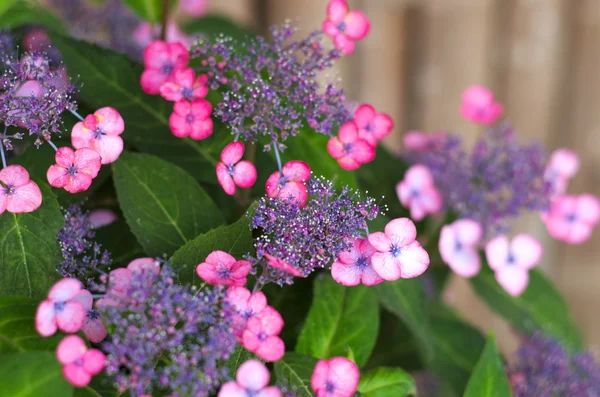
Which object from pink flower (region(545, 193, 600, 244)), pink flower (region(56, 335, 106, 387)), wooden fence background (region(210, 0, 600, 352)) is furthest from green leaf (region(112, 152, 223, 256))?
wooden fence background (region(210, 0, 600, 352))

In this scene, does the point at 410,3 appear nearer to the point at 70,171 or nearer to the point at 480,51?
the point at 480,51

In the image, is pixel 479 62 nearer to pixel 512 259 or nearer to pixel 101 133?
pixel 512 259

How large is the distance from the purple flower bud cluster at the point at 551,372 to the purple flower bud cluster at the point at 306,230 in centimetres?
30

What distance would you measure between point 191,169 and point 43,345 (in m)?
0.20

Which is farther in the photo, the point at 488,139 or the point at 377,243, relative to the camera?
the point at 488,139

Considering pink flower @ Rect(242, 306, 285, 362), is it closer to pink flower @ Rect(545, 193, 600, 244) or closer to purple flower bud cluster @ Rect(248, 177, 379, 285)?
purple flower bud cluster @ Rect(248, 177, 379, 285)

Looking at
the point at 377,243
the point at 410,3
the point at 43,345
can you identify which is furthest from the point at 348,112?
the point at 410,3

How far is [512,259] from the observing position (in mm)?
648

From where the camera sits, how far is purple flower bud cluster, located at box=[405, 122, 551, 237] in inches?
25.9

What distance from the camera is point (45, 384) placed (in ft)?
1.13

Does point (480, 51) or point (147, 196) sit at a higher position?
point (147, 196)

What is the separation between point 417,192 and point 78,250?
33cm

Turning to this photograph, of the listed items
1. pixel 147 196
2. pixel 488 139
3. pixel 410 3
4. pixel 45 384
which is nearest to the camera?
pixel 45 384

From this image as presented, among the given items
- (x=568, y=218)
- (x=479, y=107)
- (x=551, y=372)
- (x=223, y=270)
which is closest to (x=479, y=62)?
(x=479, y=107)
